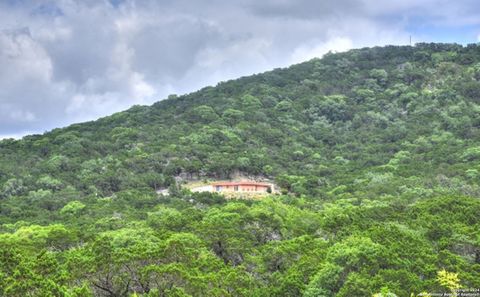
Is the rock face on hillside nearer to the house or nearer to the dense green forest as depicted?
the dense green forest

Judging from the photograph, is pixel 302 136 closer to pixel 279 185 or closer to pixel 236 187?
pixel 279 185

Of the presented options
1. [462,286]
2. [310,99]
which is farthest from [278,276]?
[310,99]

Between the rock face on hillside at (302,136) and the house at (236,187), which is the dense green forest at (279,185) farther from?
the house at (236,187)

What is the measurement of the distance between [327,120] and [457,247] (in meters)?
81.4

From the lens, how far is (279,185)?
3127 inches

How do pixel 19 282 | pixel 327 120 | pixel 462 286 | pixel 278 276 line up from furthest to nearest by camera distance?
pixel 327 120 → pixel 278 276 → pixel 462 286 → pixel 19 282

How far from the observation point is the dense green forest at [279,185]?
3288cm

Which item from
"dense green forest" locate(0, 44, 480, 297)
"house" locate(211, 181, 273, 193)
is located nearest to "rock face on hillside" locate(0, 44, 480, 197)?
"dense green forest" locate(0, 44, 480, 297)

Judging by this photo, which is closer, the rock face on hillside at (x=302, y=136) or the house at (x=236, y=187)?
the house at (x=236, y=187)

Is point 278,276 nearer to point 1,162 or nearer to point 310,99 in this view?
point 1,162

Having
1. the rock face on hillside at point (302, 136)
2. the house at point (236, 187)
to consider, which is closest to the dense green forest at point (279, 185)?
the rock face on hillside at point (302, 136)

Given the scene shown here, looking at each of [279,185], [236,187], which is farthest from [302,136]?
[236,187]

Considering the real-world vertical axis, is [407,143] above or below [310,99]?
below

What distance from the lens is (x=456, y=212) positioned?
43906 millimetres
